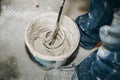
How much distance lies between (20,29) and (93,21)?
1.97ft

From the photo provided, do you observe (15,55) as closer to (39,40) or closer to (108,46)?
(39,40)

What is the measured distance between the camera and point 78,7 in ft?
6.82

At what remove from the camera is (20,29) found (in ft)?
6.41

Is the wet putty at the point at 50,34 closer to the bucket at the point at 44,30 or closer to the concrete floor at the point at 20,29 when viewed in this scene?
the bucket at the point at 44,30

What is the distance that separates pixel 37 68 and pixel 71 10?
1.86 ft

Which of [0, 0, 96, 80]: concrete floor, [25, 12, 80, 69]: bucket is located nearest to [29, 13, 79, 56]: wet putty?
[25, 12, 80, 69]: bucket

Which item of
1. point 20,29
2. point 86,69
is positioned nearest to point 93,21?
point 86,69

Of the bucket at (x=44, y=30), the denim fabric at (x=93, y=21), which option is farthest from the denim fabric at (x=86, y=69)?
the denim fabric at (x=93, y=21)

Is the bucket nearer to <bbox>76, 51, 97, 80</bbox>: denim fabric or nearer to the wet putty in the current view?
the wet putty

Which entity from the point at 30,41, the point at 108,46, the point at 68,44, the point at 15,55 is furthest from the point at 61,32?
the point at 108,46

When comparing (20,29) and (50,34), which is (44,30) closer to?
(50,34)

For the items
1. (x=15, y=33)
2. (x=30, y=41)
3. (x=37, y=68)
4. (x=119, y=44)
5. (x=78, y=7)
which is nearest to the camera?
(x=119, y=44)

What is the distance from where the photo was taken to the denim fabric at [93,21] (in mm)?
1537

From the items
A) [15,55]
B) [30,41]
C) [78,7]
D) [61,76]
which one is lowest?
[61,76]
